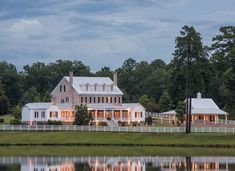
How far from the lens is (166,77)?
159 m

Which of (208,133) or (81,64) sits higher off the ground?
(81,64)

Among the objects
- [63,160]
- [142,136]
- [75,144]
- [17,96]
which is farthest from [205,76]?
[17,96]

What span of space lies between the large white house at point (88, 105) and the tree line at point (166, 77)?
26.8ft

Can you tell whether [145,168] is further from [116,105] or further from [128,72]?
[128,72]

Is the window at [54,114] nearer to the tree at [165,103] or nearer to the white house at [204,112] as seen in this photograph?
the white house at [204,112]

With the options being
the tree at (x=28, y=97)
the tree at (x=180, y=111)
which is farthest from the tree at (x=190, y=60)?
the tree at (x=28, y=97)

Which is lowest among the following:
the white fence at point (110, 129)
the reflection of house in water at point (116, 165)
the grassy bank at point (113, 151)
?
the reflection of house in water at point (116, 165)

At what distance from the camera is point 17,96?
174m

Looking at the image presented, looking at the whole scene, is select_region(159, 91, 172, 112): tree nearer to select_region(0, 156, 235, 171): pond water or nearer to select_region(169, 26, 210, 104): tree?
select_region(169, 26, 210, 104): tree

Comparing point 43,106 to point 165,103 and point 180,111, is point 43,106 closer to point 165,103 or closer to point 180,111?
point 180,111

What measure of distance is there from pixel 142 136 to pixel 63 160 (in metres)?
26.9

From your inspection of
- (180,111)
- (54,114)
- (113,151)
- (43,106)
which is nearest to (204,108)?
(180,111)

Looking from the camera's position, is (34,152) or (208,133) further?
(208,133)

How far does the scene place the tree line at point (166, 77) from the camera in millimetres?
93812
